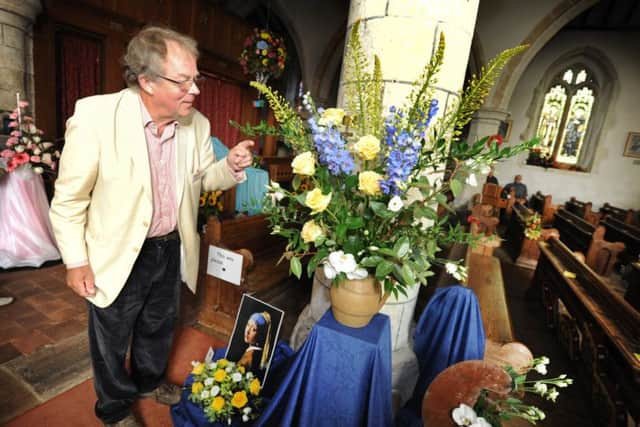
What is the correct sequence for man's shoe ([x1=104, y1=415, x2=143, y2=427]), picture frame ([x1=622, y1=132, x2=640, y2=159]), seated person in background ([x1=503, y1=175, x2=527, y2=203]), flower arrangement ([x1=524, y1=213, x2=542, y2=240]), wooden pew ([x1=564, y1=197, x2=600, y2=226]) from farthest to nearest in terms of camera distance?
seated person in background ([x1=503, y1=175, x2=527, y2=203]) → picture frame ([x1=622, y1=132, x2=640, y2=159]) → wooden pew ([x1=564, y1=197, x2=600, y2=226]) → flower arrangement ([x1=524, y1=213, x2=542, y2=240]) → man's shoe ([x1=104, y1=415, x2=143, y2=427])

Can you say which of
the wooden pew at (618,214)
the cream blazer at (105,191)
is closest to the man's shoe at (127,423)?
the cream blazer at (105,191)

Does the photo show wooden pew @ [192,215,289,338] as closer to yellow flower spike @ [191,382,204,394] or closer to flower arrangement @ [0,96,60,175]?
yellow flower spike @ [191,382,204,394]

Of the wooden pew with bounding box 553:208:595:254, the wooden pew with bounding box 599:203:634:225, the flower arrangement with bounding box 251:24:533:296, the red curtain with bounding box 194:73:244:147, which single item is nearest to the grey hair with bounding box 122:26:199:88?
the flower arrangement with bounding box 251:24:533:296

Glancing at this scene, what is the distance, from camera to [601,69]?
33.6ft

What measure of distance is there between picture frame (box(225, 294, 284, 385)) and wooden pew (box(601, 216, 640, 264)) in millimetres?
5727

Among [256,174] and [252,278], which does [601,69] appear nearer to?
[256,174]

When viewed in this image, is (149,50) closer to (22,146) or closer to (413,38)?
(413,38)

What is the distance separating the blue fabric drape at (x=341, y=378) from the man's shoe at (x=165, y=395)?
0.91 m

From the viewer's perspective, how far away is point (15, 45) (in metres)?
3.29

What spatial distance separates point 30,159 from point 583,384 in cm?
552

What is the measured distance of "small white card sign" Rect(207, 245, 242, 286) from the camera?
7.15ft

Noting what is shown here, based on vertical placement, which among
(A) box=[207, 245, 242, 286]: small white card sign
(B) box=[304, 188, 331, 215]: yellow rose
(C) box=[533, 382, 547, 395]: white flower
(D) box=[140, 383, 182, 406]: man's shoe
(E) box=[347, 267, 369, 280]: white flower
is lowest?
(D) box=[140, 383, 182, 406]: man's shoe

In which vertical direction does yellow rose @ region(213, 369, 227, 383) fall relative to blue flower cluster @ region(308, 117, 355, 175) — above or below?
below

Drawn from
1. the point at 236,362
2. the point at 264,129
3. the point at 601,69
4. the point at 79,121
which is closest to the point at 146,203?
the point at 79,121
